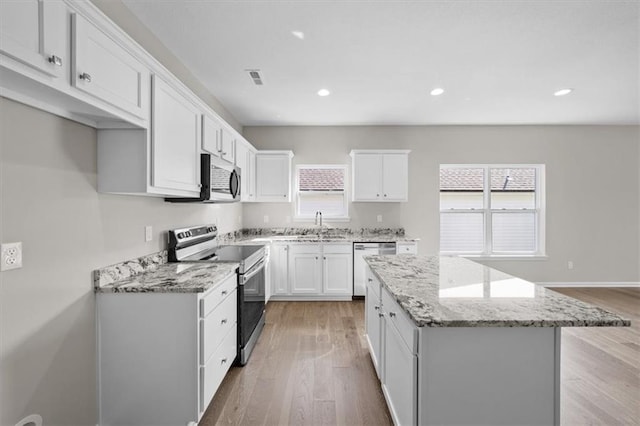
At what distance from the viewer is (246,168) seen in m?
4.11

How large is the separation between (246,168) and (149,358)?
2.77 metres

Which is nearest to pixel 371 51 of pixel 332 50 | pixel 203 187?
pixel 332 50

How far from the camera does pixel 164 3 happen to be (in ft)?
6.64

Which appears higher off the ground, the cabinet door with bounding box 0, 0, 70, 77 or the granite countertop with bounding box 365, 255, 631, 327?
the cabinet door with bounding box 0, 0, 70, 77

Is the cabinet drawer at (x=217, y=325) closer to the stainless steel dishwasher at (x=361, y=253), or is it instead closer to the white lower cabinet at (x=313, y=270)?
the white lower cabinet at (x=313, y=270)

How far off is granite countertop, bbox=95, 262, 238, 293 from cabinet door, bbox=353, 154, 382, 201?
268cm

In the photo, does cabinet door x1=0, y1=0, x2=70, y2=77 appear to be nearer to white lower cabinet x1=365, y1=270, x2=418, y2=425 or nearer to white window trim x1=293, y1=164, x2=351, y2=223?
white lower cabinet x1=365, y1=270, x2=418, y2=425

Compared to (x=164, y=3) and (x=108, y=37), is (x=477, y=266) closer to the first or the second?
(x=108, y=37)

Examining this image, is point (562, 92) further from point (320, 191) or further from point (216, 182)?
point (216, 182)

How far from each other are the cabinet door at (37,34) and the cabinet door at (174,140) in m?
0.63

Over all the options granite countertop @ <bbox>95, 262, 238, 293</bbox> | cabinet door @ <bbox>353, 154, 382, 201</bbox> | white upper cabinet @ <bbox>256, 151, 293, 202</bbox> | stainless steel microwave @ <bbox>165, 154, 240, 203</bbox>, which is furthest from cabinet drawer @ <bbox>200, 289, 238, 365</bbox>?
cabinet door @ <bbox>353, 154, 382, 201</bbox>

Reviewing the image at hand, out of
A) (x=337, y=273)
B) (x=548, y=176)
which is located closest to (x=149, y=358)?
(x=337, y=273)

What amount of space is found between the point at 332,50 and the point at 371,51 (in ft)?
1.10

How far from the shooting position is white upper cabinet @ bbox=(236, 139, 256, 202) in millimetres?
3739
